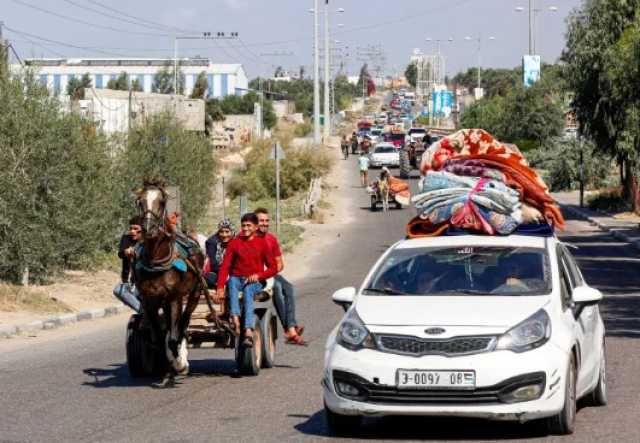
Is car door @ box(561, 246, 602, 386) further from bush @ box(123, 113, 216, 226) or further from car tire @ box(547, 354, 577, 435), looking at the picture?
bush @ box(123, 113, 216, 226)

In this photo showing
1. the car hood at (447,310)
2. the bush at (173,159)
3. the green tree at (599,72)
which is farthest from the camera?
the green tree at (599,72)

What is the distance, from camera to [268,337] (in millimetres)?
15617

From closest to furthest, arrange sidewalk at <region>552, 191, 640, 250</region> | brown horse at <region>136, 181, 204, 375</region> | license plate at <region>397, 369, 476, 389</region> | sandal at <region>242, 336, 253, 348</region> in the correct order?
license plate at <region>397, 369, 476, 389</region> → brown horse at <region>136, 181, 204, 375</region> → sandal at <region>242, 336, 253, 348</region> → sidewalk at <region>552, 191, 640, 250</region>

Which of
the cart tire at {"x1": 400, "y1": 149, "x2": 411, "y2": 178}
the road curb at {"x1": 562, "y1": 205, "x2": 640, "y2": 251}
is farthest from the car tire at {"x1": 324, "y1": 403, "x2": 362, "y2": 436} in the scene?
the cart tire at {"x1": 400, "y1": 149, "x2": 411, "y2": 178}

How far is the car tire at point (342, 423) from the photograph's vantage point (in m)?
10.7

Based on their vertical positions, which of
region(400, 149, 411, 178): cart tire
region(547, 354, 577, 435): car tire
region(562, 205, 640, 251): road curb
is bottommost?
region(562, 205, 640, 251): road curb

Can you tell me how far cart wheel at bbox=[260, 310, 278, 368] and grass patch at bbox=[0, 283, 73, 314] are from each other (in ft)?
28.7

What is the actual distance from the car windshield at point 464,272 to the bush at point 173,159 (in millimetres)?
24454

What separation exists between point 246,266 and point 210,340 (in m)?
1.05

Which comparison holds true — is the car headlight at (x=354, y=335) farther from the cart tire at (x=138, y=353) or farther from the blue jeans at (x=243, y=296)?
the cart tire at (x=138, y=353)

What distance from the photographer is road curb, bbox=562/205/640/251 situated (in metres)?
40.8

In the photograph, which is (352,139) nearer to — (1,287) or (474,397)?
(1,287)

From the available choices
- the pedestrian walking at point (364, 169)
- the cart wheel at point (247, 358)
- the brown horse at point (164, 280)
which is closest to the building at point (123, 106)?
the pedestrian walking at point (364, 169)

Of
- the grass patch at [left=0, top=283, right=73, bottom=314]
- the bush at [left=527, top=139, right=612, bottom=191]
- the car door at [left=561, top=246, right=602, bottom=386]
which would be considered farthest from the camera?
the bush at [left=527, top=139, right=612, bottom=191]
